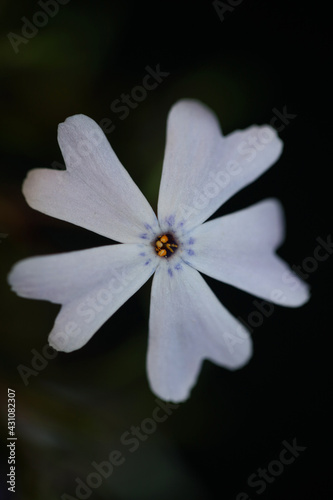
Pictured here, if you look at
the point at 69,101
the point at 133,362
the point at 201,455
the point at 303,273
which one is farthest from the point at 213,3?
the point at 201,455

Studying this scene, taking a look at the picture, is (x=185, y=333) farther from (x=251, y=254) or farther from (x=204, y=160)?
(x=204, y=160)

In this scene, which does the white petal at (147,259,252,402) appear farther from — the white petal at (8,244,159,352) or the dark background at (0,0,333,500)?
the dark background at (0,0,333,500)

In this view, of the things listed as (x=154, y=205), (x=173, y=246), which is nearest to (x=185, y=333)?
(x=173, y=246)

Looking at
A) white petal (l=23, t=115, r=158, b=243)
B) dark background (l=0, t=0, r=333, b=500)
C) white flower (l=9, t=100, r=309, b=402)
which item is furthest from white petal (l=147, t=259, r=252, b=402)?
dark background (l=0, t=0, r=333, b=500)

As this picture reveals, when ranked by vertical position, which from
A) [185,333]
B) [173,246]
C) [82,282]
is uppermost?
[82,282]

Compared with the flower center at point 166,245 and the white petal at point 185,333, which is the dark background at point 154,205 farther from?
the white petal at point 185,333

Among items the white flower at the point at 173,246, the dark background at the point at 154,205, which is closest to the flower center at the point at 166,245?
the white flower at the point at 173,246
